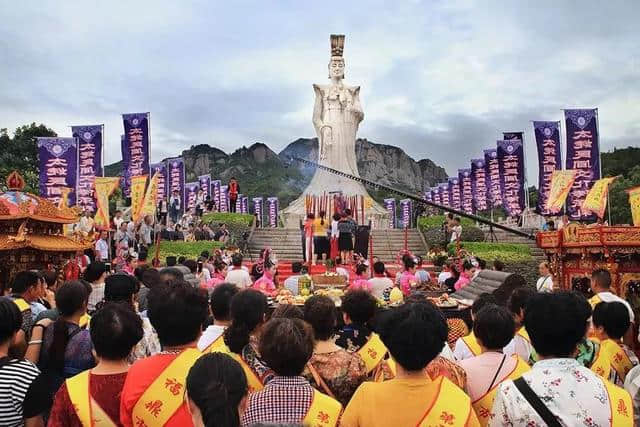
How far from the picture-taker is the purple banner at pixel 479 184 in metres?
27.3

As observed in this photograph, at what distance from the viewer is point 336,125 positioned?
90.3ft

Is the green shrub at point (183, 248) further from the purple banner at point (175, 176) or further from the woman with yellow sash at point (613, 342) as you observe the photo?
the woman with yellow sash at point (613, 342)

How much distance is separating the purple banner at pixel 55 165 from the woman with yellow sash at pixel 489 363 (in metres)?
15.5

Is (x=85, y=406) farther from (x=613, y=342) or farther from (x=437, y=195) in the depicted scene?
(x=437, y=195)

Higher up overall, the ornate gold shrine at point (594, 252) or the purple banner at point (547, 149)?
the purple banner at point (547, 149)

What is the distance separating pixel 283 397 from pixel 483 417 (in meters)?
1.13

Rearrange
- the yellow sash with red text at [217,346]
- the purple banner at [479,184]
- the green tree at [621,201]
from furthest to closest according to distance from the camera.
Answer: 1. the green tree at [621,201]
2. the purple banner at [479,184]
3. the yellow sash with red text at [217,346]

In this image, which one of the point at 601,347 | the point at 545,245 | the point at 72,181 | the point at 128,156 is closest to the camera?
the point at 601,347

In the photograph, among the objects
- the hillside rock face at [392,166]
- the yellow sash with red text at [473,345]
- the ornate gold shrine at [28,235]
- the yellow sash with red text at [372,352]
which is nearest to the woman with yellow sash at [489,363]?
the yellow sash with red text at [473,345]

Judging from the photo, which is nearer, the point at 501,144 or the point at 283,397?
the point at 283,397

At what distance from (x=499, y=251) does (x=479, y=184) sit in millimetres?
9980

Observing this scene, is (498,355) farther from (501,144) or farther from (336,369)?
(501,144)

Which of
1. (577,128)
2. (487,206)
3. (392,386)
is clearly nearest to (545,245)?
(577,128)

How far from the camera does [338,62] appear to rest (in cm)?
2748
